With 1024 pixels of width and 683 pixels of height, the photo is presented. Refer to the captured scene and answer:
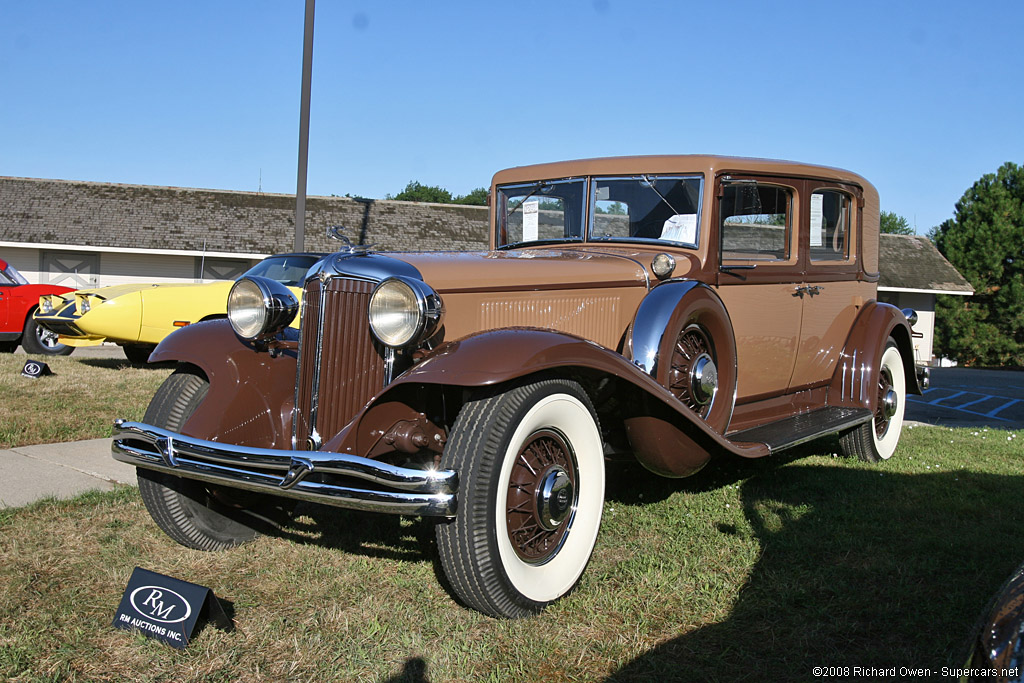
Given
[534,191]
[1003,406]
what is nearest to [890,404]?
[534,191]

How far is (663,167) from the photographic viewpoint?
444 cm

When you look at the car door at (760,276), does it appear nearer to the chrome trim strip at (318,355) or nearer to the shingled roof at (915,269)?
the chrome trim strip at (318,355)

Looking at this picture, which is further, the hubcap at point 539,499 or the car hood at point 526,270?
the car hood at point 526,270

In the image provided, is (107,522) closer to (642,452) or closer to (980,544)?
(642,452)

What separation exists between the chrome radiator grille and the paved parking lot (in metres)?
6.61

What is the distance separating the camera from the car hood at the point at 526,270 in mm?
3337

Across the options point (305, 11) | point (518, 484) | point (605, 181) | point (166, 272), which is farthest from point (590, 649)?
point (166, 272)

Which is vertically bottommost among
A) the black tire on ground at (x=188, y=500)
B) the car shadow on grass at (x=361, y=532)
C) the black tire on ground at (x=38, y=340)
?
the car shadow on grass at (x=361, y=532)

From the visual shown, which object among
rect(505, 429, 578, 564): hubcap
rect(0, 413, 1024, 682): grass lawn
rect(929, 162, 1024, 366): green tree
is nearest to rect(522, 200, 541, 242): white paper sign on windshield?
rect(0, 413, 1024, 682): grass lawn

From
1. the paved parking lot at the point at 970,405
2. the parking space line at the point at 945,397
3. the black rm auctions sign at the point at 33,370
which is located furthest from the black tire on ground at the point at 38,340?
the parking space line at the point at 945,397

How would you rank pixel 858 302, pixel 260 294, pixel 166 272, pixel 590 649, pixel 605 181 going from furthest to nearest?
pixel 166 272, pixel 858 302, pixel 605 181, pixel 260 294, pixel 590 649

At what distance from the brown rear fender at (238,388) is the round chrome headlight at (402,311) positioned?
689mm

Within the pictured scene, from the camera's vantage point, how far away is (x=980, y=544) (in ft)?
11.8

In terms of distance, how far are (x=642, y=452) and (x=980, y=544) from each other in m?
1.54
